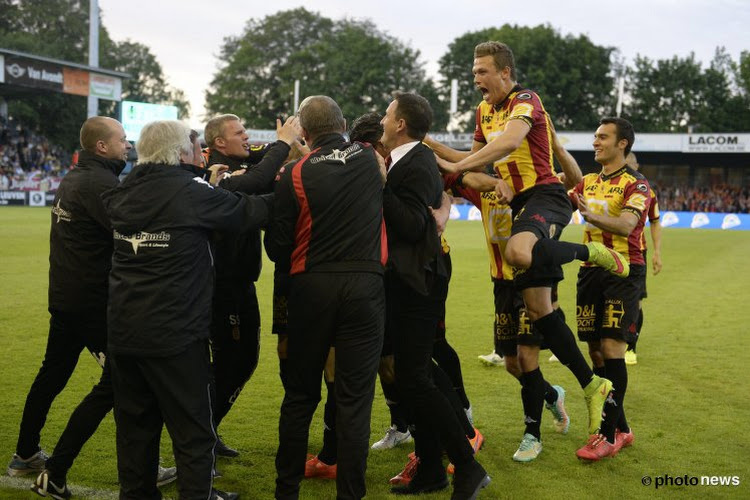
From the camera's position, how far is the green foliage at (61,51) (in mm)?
62719

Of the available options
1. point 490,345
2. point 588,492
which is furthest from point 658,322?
point 588,492

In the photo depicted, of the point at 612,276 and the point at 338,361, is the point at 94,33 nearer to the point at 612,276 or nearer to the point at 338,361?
the point at 612,276

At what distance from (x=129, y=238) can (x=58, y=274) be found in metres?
1.13

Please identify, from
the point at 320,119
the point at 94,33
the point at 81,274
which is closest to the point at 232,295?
the point at 81,274

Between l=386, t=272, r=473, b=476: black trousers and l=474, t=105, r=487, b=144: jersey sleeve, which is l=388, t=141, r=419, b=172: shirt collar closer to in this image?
l=386, t=272, r=473, b=476: black trousers

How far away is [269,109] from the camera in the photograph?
78375mm

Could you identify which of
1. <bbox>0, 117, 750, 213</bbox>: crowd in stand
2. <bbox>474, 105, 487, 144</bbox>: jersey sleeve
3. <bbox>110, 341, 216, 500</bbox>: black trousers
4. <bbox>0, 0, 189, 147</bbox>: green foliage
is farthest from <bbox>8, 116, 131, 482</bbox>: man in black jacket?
<bbox>0, 0, 189, 147</bbox>: green foliage

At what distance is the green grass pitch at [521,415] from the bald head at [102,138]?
2097mm

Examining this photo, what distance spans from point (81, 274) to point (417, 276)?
2109 millimetres

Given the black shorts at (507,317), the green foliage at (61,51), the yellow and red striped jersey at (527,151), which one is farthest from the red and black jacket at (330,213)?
the green foliage at (61,51)

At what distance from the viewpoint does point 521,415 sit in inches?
264

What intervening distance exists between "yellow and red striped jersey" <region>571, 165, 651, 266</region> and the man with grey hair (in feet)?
11.1

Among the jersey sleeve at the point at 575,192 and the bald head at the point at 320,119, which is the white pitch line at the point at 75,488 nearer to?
the bald head at the point at 320,119

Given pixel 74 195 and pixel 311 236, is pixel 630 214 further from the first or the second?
pixel 74 195
